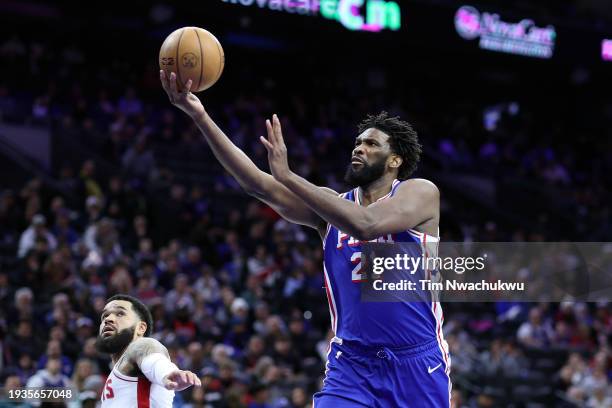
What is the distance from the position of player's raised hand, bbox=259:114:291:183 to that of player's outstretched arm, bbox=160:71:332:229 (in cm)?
49

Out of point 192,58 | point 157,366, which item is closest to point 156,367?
point 157,366

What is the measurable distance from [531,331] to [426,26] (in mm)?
7435

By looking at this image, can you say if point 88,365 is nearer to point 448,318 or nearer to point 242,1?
point 448,318

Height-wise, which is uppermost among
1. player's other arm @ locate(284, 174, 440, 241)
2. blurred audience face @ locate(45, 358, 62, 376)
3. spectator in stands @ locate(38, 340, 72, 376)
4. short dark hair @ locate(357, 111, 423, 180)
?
short dark hair @ locate(357, 111, 423, 180)

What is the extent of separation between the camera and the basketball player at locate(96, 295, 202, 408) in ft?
17.3

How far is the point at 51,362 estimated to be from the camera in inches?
398

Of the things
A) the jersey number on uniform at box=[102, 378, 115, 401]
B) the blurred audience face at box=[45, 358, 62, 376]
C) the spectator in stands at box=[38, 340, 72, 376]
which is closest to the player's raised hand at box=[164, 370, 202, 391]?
the jersey number on uniform at box=[102, 378, 115, 401]

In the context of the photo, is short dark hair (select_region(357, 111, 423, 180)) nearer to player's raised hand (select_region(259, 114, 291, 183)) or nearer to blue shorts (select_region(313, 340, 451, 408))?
player's raised hand (select_region(259, 114, 291, 183))

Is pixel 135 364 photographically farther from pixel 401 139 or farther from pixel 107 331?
pixel 401 139

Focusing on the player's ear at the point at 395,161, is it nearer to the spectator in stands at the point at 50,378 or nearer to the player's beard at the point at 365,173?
the player's beard at the point at 365,173

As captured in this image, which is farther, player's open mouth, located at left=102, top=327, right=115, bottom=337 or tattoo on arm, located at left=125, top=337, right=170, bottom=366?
player's open mouth, located at left=102, top=327, right=115, bottom=337

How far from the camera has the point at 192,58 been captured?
17.7ft

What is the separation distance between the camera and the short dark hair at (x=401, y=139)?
5520 mm

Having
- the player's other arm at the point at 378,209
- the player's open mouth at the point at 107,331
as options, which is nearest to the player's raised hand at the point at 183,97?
the player's other arm at the point at 378,209
